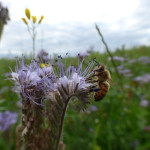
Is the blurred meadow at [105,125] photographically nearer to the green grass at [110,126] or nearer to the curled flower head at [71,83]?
the green grass at [110,126]

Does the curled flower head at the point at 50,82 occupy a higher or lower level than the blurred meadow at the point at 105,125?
higher

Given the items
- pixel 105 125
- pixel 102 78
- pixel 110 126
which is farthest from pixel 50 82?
pixel 105 125

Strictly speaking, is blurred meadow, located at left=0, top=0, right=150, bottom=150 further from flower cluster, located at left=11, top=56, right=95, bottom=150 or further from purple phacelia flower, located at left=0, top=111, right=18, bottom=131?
flower cluster, located at left=11, top=56, right=95, bottom=150

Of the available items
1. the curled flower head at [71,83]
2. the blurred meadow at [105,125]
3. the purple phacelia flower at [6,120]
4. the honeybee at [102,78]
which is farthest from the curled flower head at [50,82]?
the purple phacelia flower at [6,120]

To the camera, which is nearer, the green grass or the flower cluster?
the flower cluster

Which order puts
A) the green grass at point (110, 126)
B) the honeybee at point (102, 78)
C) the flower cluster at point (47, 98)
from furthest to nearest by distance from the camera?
the green grass at point (110, 126) → the honeybee at point (102, 78) → the flower cluster at point (47, 98)

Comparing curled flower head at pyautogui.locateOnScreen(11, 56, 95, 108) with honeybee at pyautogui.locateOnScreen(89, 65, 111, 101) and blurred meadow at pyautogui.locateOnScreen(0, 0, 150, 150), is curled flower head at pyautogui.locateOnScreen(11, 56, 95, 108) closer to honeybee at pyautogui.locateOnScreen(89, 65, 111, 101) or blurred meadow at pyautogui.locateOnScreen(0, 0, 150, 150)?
honeybee at pyautogui.locateOnScreen(89, 65, 111, 101)

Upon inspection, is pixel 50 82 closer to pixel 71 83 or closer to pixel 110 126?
pixel 71 83

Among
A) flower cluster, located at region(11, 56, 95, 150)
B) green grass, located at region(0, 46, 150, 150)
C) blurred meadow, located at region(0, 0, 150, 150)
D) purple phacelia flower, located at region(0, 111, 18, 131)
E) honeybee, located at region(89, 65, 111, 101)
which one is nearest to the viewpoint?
flower cluster, located at region(11, 56, 95, 150)

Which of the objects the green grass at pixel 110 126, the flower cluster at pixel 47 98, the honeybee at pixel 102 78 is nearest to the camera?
the flower cluster at pixel 47 98

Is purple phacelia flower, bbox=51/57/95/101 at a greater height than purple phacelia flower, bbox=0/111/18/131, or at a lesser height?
greater

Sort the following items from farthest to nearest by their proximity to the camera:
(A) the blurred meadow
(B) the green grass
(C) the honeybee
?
(B) the green grass → (A) the blurred meadow → (C) the honeybee

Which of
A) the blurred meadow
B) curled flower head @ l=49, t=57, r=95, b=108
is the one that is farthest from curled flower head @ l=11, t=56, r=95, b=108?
the blurred meadow
